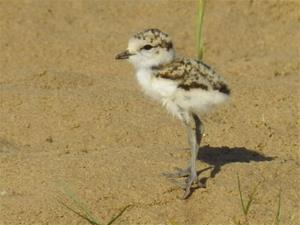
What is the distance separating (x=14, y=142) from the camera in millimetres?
6785

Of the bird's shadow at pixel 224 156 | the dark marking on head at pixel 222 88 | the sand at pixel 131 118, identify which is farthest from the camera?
the bird's shadow at pixel 224 156

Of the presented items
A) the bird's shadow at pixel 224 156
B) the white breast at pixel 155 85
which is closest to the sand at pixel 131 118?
the bird's shadow at pixel 224 156

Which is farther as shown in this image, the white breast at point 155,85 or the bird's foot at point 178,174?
the bird's foot at point 178,174

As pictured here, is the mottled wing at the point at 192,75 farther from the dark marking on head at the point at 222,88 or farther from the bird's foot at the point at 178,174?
the bird's foot at the point at 178,174

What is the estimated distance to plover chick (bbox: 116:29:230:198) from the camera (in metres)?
5.79

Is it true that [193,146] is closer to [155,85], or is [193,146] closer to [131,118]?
[155,85]

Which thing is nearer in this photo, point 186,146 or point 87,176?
point 87,176

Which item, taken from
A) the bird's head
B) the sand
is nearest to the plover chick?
the bird's head

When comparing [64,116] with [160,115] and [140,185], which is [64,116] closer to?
[160,115]

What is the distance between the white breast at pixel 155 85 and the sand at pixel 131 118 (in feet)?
1.62

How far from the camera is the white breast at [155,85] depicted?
5781 millimetres

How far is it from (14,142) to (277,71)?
9.35 feet

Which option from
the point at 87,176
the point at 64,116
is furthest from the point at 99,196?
the point at 64,116

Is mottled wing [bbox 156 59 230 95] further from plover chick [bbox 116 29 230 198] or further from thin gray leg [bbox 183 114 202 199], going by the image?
thin gray leg [bbox 183 114 202 199]
